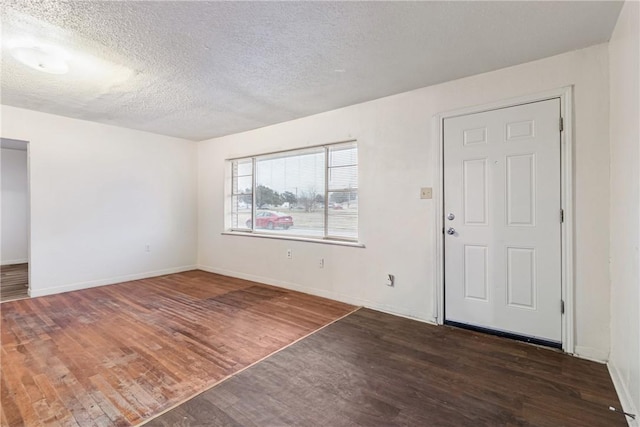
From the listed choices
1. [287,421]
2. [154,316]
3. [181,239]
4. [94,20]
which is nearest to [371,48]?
[94,20]

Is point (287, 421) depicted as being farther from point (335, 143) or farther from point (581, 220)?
point (335, 143)

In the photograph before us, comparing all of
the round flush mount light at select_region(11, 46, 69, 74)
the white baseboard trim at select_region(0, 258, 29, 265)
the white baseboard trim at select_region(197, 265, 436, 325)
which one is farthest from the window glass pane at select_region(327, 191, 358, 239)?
the white baseboard trim at select_region(0, 258, 29, 265)

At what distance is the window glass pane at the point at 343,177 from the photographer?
3.74m

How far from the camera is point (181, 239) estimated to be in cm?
549

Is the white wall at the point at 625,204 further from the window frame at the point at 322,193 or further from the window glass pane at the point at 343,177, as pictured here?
the window glass pane at the point at 343,177

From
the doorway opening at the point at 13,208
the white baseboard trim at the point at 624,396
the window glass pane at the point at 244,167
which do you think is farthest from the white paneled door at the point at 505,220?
the doorway opening at the point at 13,208

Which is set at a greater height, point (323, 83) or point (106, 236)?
point (323, 83)

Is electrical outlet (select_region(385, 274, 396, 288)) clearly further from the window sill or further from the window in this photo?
the window

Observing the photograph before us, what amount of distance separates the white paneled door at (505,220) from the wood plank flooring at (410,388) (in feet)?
0.98

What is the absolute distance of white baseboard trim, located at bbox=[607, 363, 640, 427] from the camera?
1601mm

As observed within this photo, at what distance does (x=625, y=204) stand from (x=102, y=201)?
5.80m

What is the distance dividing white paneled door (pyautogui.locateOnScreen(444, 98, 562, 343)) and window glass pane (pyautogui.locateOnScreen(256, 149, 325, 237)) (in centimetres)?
175

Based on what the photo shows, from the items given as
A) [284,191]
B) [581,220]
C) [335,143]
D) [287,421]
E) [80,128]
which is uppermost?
[80,128]

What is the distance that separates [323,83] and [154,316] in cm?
304
